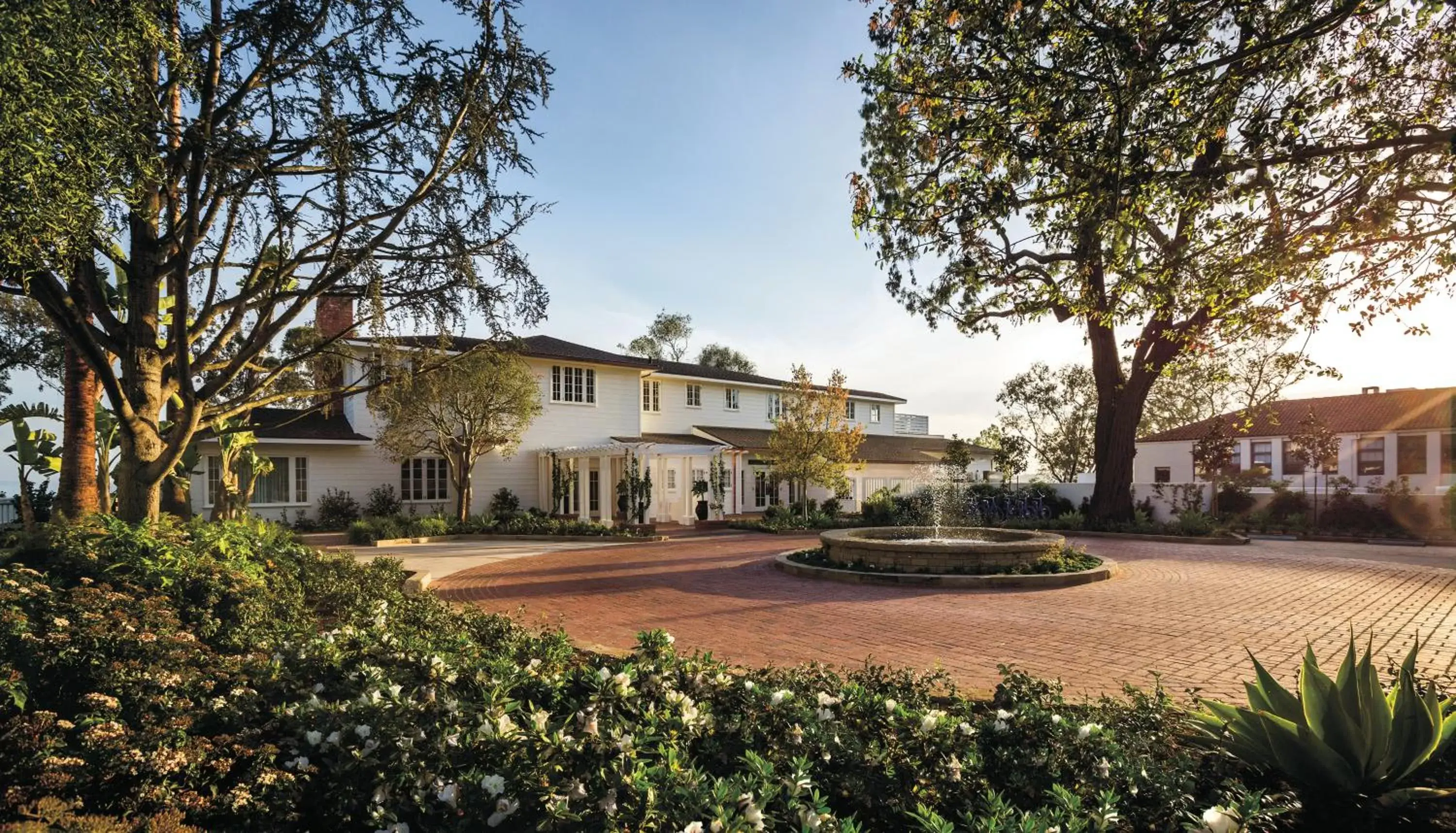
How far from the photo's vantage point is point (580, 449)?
2698 cm

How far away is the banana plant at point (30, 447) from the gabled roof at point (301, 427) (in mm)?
6324

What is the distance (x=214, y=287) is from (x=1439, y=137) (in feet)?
40.5

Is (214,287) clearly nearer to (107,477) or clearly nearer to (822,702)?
(107,477)

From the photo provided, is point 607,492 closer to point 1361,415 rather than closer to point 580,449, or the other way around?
point 580,449

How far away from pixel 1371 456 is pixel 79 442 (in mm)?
48284

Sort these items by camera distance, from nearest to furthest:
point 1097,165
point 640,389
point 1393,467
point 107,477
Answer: point 1097,165
point 107,477
point 640,389
point 1393,467

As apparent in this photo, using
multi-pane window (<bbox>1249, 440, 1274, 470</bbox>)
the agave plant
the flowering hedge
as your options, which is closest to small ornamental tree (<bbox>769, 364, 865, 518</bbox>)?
the flowering hedge

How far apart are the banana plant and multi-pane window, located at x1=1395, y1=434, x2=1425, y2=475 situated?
49.0 m

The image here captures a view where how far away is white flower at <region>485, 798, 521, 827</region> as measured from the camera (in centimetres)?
269

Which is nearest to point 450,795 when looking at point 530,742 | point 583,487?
point 530,742

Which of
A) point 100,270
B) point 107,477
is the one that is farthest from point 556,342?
point 100,270

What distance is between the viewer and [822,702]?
12.5 feet

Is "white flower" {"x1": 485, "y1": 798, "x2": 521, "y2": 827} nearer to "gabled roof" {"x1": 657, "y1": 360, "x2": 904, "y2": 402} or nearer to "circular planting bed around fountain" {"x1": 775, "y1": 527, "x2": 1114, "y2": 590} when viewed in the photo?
"circular planting bed around fountain" {"x1": 775, "y1": 527, "x2": 1114, "y2": 590}

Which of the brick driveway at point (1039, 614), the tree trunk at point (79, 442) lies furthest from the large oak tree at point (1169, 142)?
the tree trunk at point (79, 442)
